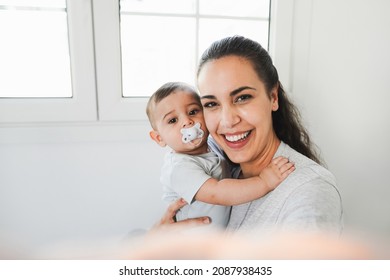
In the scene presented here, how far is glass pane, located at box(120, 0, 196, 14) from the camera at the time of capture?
778 mm

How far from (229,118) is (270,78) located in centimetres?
13

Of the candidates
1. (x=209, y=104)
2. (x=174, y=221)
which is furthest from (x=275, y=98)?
(x=174, y=221)

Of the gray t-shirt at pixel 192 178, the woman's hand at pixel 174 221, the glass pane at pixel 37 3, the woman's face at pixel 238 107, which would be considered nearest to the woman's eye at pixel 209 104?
the woman's face at pixel 238 107

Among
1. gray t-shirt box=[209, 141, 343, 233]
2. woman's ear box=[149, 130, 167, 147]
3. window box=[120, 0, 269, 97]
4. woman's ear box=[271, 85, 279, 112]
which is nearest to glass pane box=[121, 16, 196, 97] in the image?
window box=[120, 0, 269, 97]

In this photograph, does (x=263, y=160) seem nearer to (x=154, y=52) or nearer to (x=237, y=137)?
(x=237, y=137)

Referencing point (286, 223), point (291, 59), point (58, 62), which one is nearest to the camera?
point (286, 223)

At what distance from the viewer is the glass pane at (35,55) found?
2.41ft

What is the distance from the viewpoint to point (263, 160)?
78cm

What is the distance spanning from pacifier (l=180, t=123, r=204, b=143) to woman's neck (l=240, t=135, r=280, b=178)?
0.48 ft

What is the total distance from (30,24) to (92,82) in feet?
0.61

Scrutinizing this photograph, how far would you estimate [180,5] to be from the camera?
81cm

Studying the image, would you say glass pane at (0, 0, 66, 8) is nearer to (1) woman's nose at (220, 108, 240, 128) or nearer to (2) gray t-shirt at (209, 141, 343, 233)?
(1) woman's nose at (220, 108, 240, 128)

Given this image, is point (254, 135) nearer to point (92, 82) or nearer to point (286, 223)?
point (286, 223)
